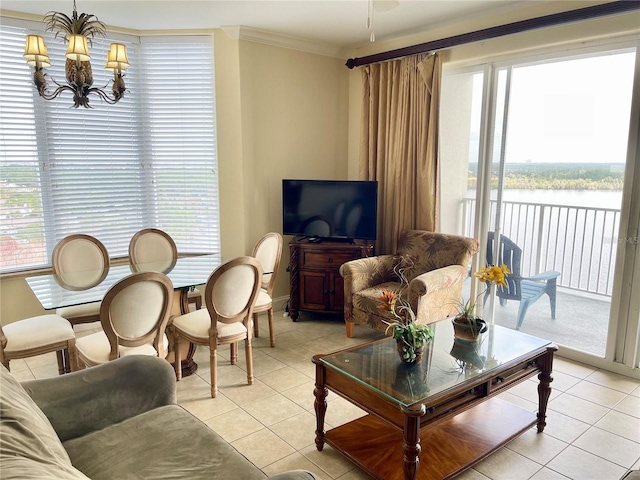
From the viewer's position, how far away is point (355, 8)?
357cm

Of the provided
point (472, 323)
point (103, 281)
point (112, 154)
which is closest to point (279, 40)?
point (112, 154)

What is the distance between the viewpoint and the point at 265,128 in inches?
176

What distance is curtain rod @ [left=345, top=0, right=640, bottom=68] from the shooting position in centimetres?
297

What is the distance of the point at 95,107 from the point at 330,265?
102 inches

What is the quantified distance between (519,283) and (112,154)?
3.85 metres

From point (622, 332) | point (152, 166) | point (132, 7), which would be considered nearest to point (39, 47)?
point (132, 7)

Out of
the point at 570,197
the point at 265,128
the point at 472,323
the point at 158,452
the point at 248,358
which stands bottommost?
the point at 248,358

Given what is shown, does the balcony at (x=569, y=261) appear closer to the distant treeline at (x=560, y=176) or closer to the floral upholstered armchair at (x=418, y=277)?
the distant treeline at (x=560, y=176)

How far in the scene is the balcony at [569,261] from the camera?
3.44 metres

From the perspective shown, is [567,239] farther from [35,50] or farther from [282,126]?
[35,50]

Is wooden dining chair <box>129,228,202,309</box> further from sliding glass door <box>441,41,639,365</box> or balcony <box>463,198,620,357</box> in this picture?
balcony <box>463,198,620,357</box>

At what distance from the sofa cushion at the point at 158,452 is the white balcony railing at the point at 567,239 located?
9.86 feet

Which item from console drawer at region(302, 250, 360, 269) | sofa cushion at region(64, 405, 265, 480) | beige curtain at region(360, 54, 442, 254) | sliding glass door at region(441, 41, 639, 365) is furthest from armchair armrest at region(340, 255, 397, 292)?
sofa cushion at region(64, 405, 265, 480)

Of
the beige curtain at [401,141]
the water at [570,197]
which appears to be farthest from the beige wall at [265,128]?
the water at [570,197]
